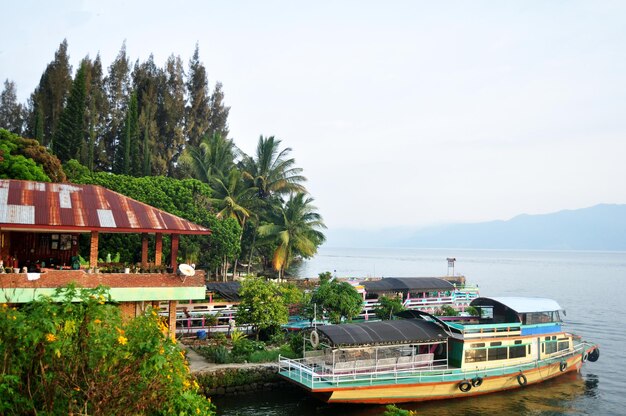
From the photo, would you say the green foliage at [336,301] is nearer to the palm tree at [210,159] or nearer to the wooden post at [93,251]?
the wooden post at [93,251]

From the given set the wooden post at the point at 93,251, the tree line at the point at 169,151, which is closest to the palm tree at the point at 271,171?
the tree line at the point at 169,151

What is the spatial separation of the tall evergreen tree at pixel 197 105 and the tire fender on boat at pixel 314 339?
44826 mm

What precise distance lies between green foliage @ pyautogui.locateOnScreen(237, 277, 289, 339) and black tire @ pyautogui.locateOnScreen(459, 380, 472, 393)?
9953 mm

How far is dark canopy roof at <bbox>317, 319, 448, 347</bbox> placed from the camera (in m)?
22.3

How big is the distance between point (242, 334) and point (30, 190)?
1368 centimetres

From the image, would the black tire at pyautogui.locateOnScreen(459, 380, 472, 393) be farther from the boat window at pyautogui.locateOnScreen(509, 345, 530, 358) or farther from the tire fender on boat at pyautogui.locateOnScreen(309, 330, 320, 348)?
the tire fender on boat at pyautogui.locateOnScreen(309, 330, 320, 348)

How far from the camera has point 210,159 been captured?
52.1 meters

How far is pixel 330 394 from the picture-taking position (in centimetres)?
2188

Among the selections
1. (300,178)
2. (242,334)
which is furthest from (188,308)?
(300,178)

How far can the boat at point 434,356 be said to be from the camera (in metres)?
22.4

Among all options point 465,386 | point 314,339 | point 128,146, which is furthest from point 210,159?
point 465,386

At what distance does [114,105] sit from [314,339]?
2106 inches

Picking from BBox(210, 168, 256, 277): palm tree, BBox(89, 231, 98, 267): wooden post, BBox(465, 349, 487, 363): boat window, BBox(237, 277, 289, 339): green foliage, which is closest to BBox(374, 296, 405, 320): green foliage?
BBox(237, 277, 289, 339): green foliage

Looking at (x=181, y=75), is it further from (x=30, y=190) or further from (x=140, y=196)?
(x=30, y=190)
